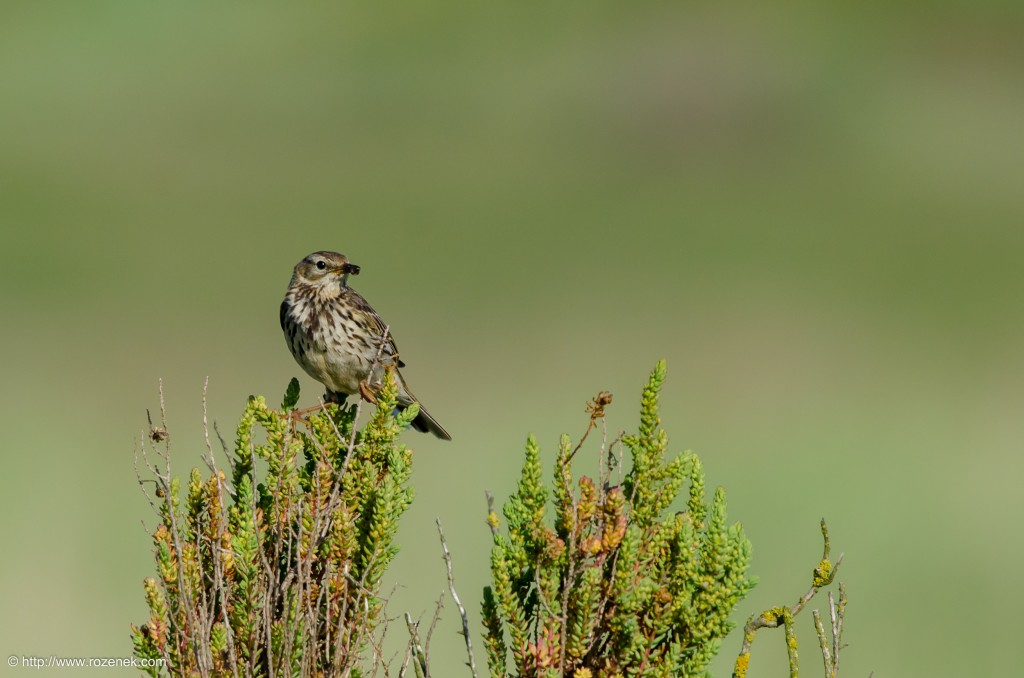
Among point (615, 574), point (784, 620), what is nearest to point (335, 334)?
point (615, 574)

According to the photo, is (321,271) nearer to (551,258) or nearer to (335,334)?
(335,334)

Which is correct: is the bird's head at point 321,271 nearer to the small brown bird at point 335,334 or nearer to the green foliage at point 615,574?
the small brown bird at point 335,334

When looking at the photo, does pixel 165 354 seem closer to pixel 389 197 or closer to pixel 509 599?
pixel 389 197

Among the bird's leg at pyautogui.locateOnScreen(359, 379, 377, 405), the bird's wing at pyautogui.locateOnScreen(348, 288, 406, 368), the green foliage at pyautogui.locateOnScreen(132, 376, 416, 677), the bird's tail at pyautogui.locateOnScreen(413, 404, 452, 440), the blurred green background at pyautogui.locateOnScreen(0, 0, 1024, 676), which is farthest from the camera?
the blurred green background at pyautogui.locateOnScreen(0, 0, 1024, 676)

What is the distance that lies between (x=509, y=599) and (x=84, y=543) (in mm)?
9600

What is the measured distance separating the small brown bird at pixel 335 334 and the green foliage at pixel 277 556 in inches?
67.2

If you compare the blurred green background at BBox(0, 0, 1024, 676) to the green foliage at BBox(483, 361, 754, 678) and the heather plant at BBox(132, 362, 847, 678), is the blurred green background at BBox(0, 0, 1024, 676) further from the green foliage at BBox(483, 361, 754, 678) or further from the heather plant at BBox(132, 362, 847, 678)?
the green foliage at BBox(483, 361, 754, 678)

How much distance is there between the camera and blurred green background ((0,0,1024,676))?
46.3 feet

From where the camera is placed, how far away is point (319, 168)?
4441 centimetres

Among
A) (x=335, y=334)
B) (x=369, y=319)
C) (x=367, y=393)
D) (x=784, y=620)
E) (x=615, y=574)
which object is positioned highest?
(x=369, y=319)

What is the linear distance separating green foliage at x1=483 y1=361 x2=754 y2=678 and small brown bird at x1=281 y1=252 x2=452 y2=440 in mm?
Result: 2262

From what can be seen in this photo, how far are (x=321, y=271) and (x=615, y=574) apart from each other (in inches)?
146

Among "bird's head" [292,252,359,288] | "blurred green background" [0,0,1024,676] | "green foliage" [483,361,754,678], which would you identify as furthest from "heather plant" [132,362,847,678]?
"bird's head" [292,252,359,288]

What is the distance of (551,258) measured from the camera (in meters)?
33.8
